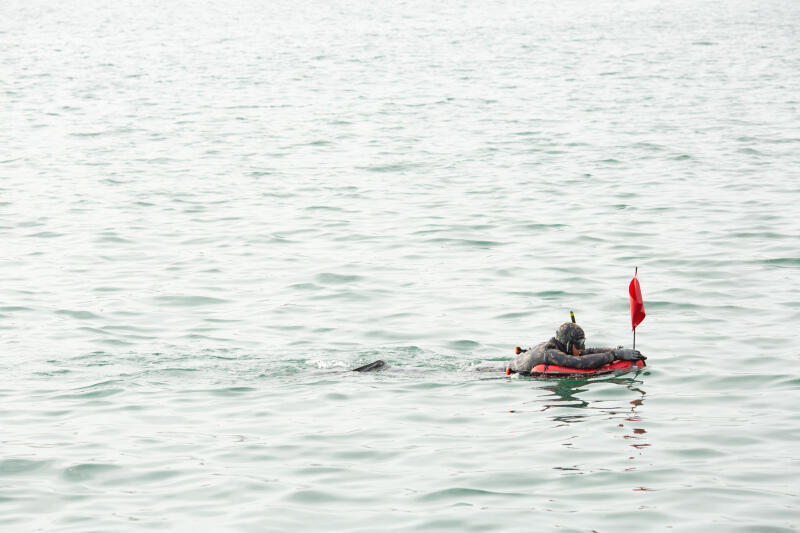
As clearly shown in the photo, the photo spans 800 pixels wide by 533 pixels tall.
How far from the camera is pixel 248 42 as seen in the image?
172ft

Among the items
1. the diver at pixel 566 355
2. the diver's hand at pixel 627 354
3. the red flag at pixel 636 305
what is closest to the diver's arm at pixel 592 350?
the diver at pixel 566 355

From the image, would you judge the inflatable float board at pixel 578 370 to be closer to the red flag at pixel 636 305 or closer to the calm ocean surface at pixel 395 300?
the calm ocean surface at pixel 395 300

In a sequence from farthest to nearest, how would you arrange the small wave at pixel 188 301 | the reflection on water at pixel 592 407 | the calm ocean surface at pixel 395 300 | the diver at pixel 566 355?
the small wave at pixel 188 301 < the diver at pixel 566 355 < the reflection on water at pixel 592 407 < the calm ocean surface at pixel 395 300

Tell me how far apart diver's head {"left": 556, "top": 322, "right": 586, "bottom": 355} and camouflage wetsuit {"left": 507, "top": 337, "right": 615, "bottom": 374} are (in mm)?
61

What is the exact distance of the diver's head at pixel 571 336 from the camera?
12.6 metres

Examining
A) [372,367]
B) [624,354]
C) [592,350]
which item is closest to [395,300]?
[372,367]

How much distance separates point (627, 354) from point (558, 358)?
776mm

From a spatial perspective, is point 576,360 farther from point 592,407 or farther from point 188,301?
point 188,301

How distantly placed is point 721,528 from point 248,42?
46.6m

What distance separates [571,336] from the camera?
12578mm

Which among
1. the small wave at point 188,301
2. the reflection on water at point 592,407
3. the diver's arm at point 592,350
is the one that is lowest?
the reflection on water at point 592,407

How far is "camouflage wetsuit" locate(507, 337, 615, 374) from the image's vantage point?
1253cm

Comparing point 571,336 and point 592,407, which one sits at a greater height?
point 571,336

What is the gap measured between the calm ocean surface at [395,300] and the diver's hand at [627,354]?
0.33 meters
